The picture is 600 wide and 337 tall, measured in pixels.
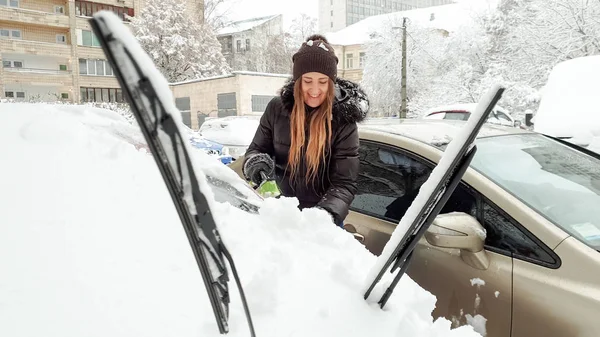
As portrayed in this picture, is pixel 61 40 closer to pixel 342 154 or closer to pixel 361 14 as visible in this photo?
pixel 342 154

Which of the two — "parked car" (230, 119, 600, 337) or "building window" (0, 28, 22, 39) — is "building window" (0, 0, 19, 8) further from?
"parked car" (230, 119, 600, 337)

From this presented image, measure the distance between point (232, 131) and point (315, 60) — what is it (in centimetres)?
1152

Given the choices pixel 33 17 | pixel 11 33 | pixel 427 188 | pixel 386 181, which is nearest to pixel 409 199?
pixel 386 181

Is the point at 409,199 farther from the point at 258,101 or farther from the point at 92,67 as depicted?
the point at 92,67

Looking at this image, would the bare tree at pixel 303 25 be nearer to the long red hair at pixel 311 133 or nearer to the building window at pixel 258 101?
the building window at pixel 258 101

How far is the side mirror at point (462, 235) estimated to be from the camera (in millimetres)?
1969

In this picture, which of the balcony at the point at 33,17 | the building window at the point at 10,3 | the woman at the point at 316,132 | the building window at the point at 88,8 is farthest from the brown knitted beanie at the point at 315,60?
the building window at the point at 10,3

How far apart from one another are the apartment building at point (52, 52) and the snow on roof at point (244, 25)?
14.4 m

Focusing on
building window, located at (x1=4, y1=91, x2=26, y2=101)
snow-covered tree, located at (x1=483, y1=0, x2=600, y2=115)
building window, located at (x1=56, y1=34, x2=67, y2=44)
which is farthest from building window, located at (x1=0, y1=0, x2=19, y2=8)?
snow-covered tree, located at (x1=483, y1=0, x2=600, y2=115)

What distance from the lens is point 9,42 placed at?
29.5 meters

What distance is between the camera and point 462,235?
1.97m

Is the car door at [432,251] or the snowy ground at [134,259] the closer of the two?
the snowy ground at [134,259]

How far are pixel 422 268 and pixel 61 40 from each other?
37679 millimetres

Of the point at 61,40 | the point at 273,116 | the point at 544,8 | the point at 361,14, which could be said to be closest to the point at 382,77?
the point at 544,8
